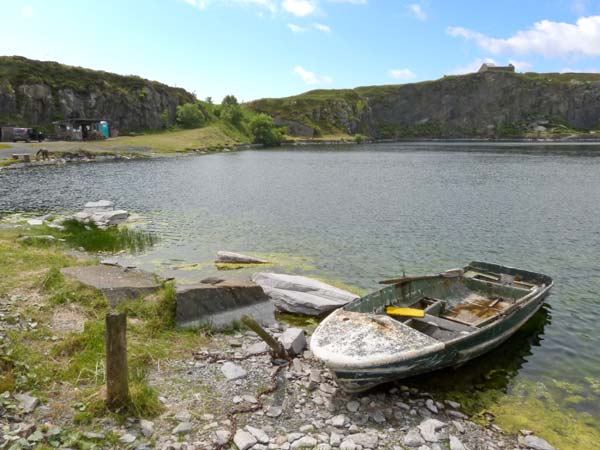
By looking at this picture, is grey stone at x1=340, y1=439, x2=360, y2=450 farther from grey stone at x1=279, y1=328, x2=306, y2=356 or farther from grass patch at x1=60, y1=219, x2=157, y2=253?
grass patch at x1=60, y1=219, x2=157, y2=253

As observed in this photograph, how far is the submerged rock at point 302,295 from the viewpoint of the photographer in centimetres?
1827

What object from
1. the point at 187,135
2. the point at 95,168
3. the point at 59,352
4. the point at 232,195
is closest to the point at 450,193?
the point at 232,195

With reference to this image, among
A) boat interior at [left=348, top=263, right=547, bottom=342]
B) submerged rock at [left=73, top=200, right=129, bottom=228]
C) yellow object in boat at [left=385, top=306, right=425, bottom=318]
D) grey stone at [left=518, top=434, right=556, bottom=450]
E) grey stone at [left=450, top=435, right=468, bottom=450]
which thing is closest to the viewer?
grey stone at [left=450, top=435, right=468, bottom=450]

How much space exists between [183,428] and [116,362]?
210cm

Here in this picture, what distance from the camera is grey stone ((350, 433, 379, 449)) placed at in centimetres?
980

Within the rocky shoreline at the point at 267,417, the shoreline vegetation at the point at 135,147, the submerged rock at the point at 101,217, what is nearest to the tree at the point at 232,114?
the shoreline vegetation at the point at 135,147

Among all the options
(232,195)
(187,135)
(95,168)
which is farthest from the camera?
(187,135)

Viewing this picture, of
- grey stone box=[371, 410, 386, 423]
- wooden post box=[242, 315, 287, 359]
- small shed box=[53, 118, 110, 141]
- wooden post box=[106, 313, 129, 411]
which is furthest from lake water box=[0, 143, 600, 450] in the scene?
small shed box=[53, 118, 110, 141]

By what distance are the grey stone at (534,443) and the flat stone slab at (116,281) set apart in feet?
42.3

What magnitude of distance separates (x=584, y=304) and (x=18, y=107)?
137m

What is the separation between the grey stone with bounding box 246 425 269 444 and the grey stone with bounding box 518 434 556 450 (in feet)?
20.9

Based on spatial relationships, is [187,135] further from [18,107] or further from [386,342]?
A: [386,342]

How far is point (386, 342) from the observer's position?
39.8 ft

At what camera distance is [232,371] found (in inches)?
490
